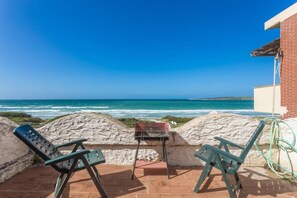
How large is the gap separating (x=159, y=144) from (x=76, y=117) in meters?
1.59

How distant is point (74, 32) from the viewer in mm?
14211

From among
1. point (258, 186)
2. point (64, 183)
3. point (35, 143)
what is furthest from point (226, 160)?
point (35, 143)

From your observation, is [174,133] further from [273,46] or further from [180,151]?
[273,46]

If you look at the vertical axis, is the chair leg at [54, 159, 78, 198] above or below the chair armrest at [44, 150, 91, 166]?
below

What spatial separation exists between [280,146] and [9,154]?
174 inches

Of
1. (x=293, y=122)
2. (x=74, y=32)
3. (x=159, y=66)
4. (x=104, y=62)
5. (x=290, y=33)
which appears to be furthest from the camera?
(x=159, y=66)

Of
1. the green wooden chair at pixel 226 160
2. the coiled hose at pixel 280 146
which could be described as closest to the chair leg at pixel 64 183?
the green wooden chair at pixel 226 160

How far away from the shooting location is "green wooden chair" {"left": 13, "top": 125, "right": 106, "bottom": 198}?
1836mm

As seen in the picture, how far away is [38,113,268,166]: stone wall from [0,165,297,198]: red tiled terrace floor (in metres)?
0.26

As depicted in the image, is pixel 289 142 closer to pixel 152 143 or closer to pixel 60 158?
pixel 152 143

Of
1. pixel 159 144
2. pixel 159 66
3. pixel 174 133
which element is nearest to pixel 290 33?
pixel 174 133

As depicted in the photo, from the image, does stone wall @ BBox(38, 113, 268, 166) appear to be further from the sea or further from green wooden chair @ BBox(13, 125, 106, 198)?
the sea

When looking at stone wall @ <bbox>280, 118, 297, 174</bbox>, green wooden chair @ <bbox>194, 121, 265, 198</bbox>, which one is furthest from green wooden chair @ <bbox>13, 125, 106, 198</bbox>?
stone wall @ <bbox>280, 118, 297, 174</bbox>

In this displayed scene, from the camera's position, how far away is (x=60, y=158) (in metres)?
1.78
